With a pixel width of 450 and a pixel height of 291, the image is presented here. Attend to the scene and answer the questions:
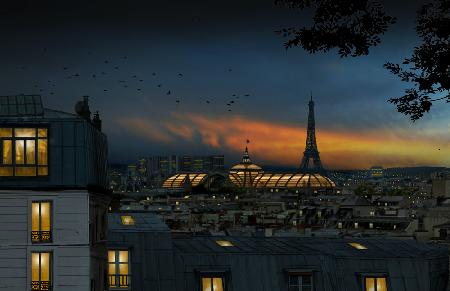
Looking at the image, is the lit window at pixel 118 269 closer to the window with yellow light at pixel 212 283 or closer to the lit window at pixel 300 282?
the window with yellow light at pixel 212 283

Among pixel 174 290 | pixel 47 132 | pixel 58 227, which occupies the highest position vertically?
pixel 47 132

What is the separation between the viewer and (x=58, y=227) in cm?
2541

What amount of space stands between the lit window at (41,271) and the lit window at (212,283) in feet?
44.1

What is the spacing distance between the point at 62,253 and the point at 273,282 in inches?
595

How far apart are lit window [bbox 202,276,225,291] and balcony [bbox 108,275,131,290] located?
2791 millimetres

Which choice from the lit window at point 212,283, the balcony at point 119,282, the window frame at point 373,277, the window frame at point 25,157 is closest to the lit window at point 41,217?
the window frame at point 25,157

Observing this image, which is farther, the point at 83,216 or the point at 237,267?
the point at 237,267

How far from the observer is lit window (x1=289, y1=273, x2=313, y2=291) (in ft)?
128

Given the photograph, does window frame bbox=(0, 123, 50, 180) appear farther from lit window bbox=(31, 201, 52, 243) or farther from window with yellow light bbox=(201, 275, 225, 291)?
window with yellow light bbox=(201, 275, 225, 291)

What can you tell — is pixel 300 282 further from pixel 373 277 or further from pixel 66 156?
pixel 66 156

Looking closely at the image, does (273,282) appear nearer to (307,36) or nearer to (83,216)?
(83,216)

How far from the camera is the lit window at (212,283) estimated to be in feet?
126

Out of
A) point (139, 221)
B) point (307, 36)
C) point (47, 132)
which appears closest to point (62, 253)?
point (47, 132)

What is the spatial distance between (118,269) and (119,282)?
89cm
